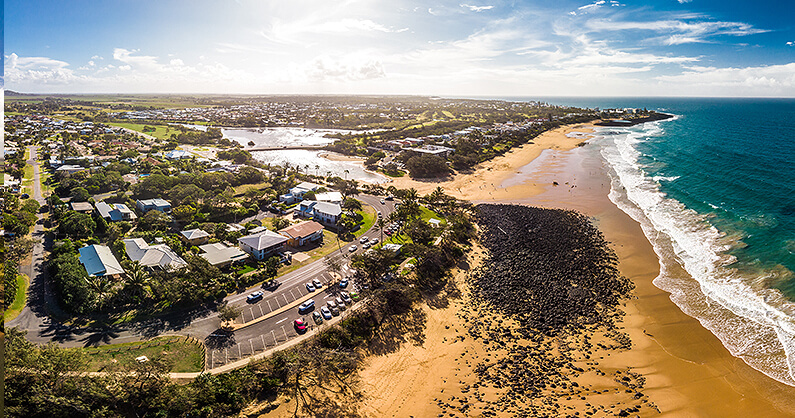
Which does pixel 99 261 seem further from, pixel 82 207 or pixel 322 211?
pixel 322 211

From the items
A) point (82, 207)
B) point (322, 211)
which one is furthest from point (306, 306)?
point (82, 207)

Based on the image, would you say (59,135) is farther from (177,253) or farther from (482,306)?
(482,306)

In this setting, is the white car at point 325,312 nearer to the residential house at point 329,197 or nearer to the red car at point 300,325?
the red car at point 300,325

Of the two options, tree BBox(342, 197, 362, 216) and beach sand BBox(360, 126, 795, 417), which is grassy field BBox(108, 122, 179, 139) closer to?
tree BBox(342, 197, 362, 216)

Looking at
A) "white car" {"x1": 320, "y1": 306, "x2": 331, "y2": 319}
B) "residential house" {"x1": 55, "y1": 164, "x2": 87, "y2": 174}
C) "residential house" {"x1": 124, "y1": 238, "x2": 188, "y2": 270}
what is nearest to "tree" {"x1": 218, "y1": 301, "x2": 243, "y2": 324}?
"white car" {"x1": 320, "y1": 306, "x2": 331, "y2": 319}

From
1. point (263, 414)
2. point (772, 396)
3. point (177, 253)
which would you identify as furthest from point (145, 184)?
point (772, 396)

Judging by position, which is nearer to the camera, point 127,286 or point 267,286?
point 127,286

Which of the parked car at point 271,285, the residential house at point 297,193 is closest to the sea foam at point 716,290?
Answer: the parked car at point 271,285
